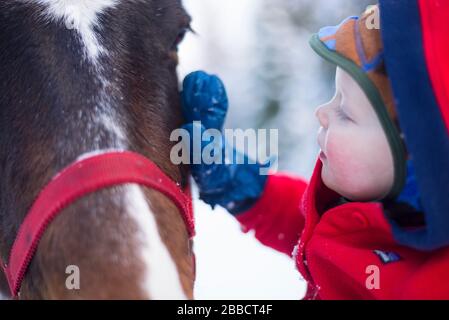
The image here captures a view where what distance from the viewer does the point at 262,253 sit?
4.71 m

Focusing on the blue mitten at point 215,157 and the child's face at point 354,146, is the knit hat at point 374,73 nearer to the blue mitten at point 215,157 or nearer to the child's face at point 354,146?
the child's face at point 354,146

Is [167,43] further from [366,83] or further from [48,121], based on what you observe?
[366,83]

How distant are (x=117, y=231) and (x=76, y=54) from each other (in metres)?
0.57

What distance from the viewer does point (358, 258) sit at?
5.96 ft

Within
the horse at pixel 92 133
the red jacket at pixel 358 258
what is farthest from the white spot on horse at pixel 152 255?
the red jacket at pixel 358 258

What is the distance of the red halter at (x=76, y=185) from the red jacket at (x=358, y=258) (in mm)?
586

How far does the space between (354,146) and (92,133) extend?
760 millimetres

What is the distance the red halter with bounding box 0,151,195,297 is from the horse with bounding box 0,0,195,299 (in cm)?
2

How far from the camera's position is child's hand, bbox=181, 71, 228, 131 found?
207 cm

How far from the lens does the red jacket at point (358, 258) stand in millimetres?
1710

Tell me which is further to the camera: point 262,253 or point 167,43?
point 262,253

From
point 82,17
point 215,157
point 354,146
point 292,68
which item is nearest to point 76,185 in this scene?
point 82,17

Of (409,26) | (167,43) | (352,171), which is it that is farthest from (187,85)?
(409,26)

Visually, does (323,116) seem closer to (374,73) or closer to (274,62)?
(374,73)
